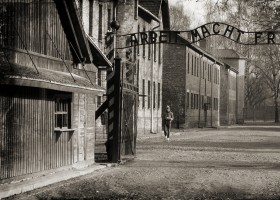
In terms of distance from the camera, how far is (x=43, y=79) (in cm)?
1417

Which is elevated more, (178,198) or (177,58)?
(177,58)

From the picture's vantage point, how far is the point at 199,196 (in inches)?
508

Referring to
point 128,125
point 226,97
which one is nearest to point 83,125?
point 128,125

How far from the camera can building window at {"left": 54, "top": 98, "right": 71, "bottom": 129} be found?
18.0 m

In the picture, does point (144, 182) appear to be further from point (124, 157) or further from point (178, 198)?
point (124, 157)

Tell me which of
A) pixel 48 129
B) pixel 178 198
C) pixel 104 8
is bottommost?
pixel 178 198

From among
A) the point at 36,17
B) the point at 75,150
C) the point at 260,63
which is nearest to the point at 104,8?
the point at 75,150

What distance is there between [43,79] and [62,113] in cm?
420

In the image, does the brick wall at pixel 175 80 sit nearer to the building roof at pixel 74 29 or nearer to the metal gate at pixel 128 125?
the metal gate at pixel 128 125

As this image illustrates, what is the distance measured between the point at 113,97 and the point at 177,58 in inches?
1416

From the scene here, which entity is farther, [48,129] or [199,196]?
[48,129]

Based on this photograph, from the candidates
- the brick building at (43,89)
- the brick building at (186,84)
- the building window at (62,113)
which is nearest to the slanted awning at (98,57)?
the brick building at (43,89)

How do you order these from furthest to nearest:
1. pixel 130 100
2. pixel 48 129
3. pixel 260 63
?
pixel 260 63, pixel 130 100, pixel 48 129

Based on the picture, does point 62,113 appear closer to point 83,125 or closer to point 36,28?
point 83,125
